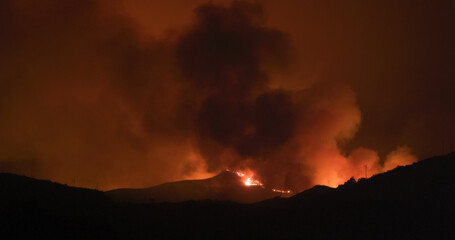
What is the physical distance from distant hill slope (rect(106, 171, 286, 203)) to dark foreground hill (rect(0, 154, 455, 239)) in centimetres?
Answer: 1641

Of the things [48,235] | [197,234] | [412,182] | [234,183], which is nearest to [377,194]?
[412,182]

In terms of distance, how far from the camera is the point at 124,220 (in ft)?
83.5

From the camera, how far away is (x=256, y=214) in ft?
93.9

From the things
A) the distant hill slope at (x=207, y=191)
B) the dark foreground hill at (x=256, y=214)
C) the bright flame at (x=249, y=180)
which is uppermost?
the bright flame at (x=249, y=180)

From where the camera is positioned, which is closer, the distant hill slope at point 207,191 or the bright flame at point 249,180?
the distant hill slope at point 207,191

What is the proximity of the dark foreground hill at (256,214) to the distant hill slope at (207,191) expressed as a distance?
16410 mm

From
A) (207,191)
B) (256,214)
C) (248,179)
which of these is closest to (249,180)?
(248,179)

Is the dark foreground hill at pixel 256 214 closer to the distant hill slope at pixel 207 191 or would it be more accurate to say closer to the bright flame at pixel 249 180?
the distant hill slope at pixel 207 191

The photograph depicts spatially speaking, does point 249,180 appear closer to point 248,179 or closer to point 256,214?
point 248,179

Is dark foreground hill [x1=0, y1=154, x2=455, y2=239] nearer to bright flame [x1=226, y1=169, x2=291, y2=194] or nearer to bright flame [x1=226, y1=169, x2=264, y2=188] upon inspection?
bright flame [x1=226, y1=169, x2=291, y2=194]

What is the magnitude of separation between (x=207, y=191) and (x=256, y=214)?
19.9 meters

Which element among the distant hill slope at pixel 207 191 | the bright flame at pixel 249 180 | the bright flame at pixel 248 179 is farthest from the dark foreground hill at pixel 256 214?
the bright flame at pixel 248 179

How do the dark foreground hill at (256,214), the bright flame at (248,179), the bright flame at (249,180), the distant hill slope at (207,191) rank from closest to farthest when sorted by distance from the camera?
the dark foreground hill at (256,214) → the distant hill slope at (207,191) → the bright flame at (249,180) → the bright flame at (248,179)

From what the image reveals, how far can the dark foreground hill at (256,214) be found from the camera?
23.4 m
